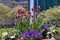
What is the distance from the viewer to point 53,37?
1758 millimetres

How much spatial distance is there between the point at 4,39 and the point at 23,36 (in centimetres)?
16

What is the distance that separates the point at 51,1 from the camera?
19.8 ft

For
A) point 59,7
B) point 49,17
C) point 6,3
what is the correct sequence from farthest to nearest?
1. point 6,3
2. point 59,7
3. point 49,17

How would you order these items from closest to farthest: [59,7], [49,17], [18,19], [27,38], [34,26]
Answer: [27,38] → [34,26] → [18,19] → [49,17] → [59,7]

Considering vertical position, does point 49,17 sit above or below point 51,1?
below

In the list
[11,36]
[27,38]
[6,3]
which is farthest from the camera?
[6,3]

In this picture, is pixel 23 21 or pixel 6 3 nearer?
pixel 23 21

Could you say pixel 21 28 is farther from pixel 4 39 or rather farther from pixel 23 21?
pixel 4 39

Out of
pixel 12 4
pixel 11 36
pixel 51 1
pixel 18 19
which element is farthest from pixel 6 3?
pixel 11 36

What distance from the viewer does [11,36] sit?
5.68ft

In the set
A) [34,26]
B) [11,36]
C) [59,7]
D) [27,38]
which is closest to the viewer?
[27,38]

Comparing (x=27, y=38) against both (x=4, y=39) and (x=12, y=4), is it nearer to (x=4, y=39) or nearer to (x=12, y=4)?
(x=4, y=39)

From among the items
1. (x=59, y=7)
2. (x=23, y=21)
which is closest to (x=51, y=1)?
(x=59, y=7)

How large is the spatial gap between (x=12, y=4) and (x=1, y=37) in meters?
4.87
